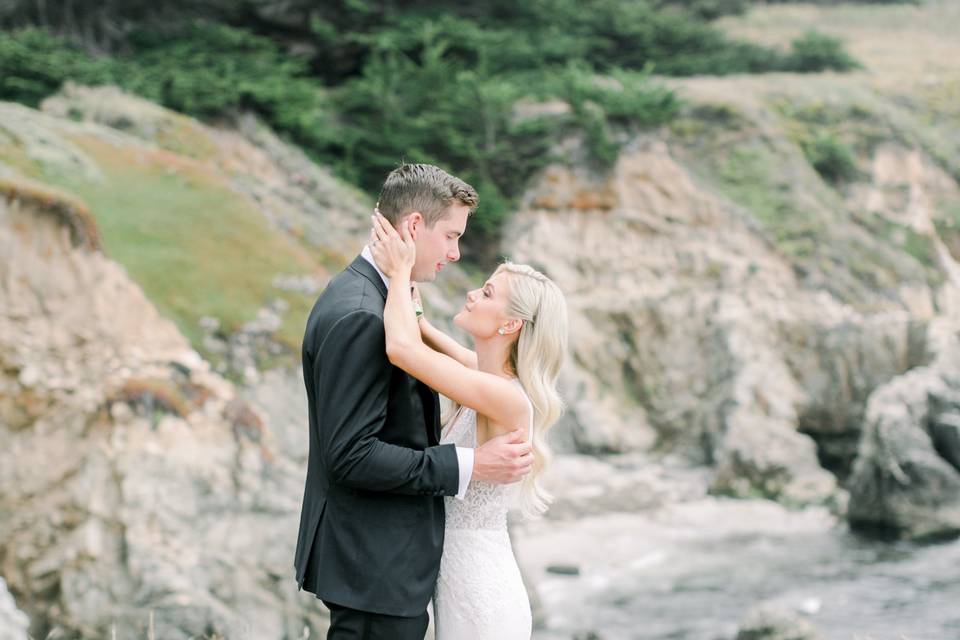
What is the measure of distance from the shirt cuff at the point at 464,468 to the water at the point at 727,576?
8.15 metres

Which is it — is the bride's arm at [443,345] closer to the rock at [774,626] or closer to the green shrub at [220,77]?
the rock at [774,626]

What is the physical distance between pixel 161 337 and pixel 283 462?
1.84 meters

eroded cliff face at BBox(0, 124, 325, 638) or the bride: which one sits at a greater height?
the bride

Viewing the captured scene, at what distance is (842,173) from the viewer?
25.7 metres

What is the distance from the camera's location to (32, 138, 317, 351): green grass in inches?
448

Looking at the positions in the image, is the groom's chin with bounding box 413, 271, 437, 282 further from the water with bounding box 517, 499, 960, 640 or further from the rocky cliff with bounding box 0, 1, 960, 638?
the water with bounding box 517, 499, 960, 640

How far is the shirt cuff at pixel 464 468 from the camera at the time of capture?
3.25 metres

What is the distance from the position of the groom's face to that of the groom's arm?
341 mm

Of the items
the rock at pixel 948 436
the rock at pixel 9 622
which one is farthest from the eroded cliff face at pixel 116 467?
the rock at pixel 948 436

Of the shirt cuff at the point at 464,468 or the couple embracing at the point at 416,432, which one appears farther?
the shirt cuff at the point at 464,468

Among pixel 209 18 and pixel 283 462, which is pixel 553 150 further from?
pixel 283 462

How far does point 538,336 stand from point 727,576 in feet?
34.9

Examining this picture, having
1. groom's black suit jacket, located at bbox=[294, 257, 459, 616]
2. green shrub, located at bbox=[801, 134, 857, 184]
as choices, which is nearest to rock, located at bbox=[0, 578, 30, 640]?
groom's black suit jacket, located at bbox=[294, 257, 459, 616]

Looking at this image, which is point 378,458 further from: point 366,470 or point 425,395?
point 425,395
